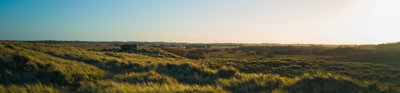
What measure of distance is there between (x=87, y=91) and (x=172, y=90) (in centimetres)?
219

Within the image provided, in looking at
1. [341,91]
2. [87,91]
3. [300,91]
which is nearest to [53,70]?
[87,91]

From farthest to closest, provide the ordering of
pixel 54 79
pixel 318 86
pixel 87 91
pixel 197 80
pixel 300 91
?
pixel 197 80
pixel 54 79
pixel 318 86
pixel 300 91
pixel 87 91

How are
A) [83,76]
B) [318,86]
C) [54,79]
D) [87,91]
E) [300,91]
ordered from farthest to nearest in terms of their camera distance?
[83,76]
[54,79]
[318,86]
[300,91]
[87,91]

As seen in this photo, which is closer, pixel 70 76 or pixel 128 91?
pixel 128 91

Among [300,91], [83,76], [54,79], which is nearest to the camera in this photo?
[300,91]

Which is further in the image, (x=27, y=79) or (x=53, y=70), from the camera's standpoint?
(x=53, y=70)

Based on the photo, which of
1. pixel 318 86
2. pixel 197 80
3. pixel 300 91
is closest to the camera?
pixel 300 91

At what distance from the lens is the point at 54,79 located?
257 inches

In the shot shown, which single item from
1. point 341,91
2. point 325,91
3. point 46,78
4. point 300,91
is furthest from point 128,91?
point 341,91

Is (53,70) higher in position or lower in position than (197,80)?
higher

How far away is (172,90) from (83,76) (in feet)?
13.5

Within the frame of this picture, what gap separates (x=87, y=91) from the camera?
4.98 m

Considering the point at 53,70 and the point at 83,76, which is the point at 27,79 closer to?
the point at 53,70

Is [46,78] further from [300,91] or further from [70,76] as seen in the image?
[300,91]
